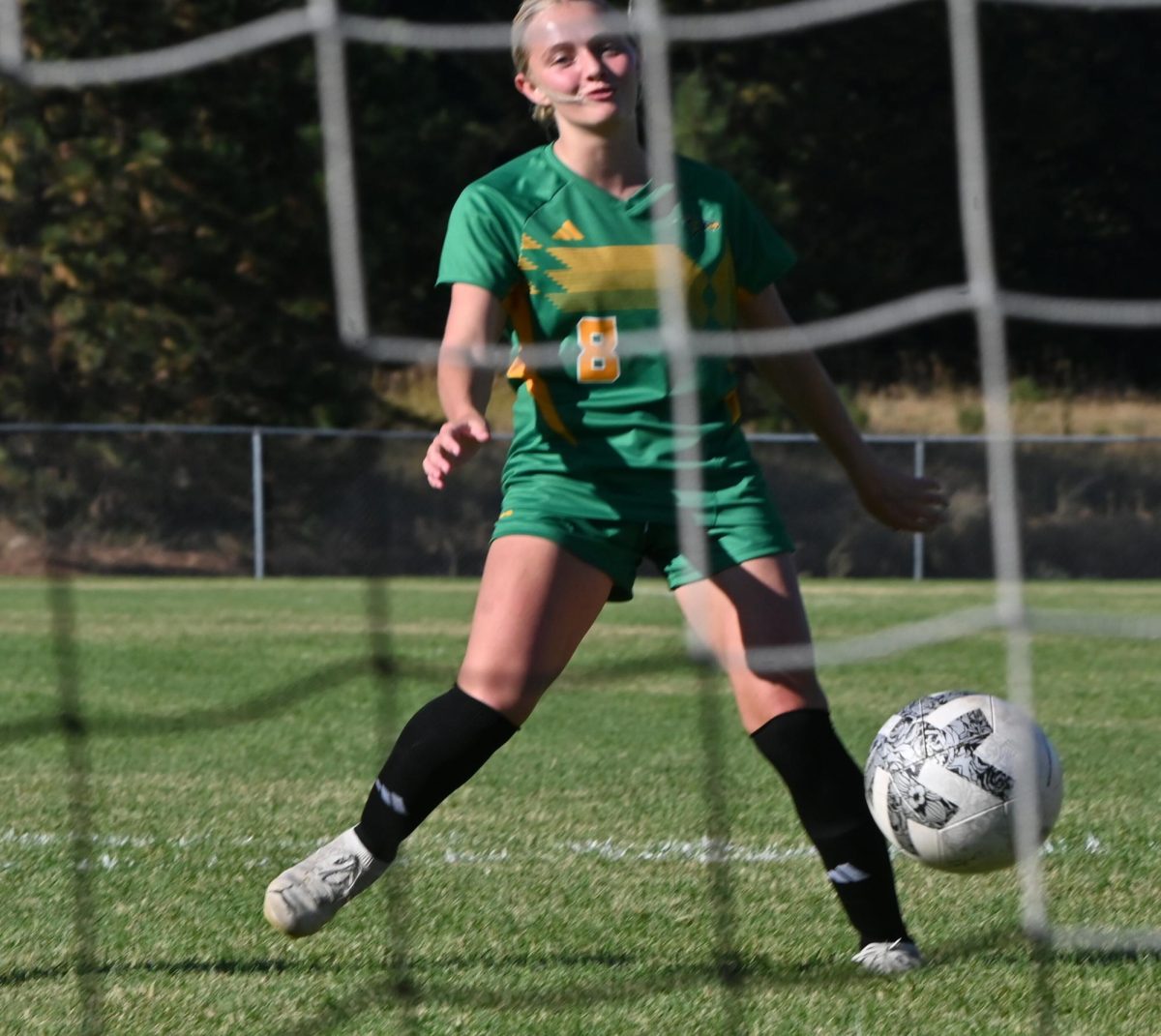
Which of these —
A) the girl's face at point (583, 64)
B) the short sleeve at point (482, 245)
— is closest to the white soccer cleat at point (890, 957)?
the short sleeve at point (482, 245)

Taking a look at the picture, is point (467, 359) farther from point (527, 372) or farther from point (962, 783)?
point (962, 783)

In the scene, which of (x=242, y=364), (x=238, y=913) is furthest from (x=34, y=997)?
(x=242, y=364)

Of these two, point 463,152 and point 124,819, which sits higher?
point 463,152

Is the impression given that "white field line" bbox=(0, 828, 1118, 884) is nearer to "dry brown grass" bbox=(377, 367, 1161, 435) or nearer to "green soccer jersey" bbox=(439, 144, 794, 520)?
"green soccer jersey" bbox=(439, 144, 794, 520)

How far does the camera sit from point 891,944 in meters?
3.14

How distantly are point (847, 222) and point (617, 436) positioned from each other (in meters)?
17.6

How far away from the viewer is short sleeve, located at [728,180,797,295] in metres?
3.12

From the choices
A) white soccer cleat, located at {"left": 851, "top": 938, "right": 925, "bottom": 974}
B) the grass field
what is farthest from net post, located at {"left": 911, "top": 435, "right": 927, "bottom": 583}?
white soccer cleat, located at {"left": 851, "top": 938, "right": 925, "bottom": 974}

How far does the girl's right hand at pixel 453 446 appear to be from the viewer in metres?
2.62

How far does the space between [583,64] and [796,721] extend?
1.07m

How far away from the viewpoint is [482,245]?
2984 mm

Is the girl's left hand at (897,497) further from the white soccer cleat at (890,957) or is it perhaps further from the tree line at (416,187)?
the tree line at (416,187)

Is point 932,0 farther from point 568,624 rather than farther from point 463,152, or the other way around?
point 568,624

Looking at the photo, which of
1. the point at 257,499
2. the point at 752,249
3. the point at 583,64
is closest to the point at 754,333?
the point at 752,249
